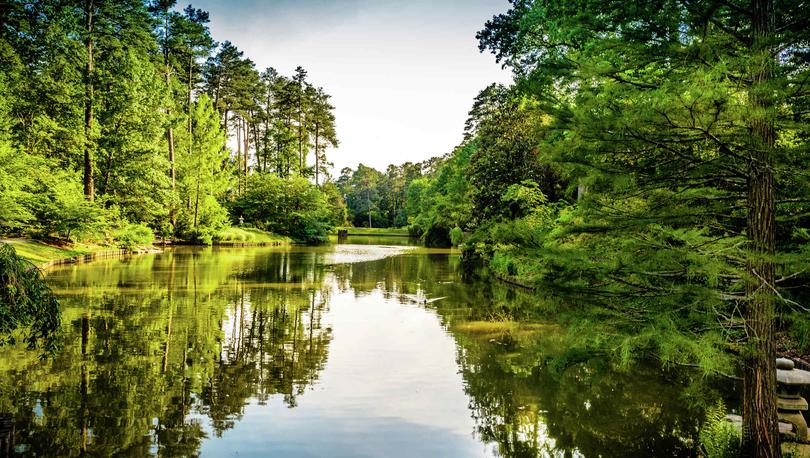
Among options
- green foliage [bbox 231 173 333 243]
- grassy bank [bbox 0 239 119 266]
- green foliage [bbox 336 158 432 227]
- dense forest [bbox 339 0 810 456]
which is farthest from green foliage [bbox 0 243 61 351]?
green foliage [bbox 336 158 432 227]

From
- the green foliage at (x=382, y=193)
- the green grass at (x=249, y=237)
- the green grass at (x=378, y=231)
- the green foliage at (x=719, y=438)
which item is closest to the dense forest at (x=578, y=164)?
the green foliage at (x=719, y=438)

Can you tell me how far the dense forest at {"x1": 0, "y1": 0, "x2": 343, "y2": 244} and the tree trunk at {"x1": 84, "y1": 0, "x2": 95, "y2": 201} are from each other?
0.06 metres

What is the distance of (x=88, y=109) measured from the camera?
1165 inches

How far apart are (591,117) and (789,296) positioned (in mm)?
2340

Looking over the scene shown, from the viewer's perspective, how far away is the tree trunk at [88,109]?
28.8 meters

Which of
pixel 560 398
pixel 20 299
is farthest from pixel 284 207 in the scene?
pixel 20 299

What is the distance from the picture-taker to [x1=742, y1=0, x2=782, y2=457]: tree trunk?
4316 millimetres

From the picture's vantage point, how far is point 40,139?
1188 inches

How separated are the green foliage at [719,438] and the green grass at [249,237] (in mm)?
40982

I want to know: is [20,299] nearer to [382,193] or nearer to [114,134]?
[114,134]

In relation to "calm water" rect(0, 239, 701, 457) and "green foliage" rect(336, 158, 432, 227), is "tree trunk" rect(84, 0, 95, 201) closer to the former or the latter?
"calm water" rect(0, 239, 701, 457)

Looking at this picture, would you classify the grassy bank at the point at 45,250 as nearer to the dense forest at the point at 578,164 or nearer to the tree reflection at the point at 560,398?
the dense forest at the point at 578,164

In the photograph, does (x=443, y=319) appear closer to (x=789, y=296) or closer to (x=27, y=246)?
(x=789, y=296)

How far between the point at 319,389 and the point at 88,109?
28730 mm
